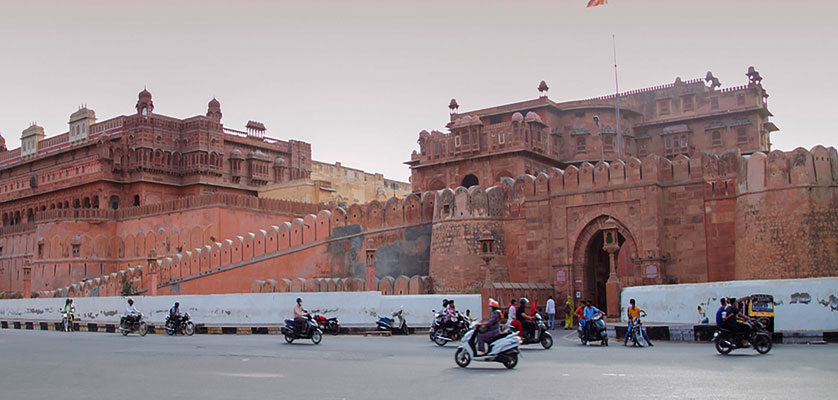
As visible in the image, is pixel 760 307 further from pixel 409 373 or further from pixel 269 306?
pixel 269 306

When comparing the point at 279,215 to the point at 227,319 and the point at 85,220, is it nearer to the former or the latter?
the point at 85,220

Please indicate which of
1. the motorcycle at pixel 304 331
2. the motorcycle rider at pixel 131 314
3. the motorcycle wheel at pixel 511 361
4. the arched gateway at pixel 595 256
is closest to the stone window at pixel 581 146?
the arched gateway at pixel 595 256

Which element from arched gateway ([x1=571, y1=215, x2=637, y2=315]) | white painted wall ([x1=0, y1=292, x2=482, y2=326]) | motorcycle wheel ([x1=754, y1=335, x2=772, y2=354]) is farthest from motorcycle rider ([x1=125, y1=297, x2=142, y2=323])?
motorcycle wheel ([x1=754, y1=335, x2=772, y2=354])

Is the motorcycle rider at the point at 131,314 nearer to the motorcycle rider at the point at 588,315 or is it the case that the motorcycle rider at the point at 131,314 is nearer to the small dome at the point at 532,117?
the motorcycle rider at the point at 588,315

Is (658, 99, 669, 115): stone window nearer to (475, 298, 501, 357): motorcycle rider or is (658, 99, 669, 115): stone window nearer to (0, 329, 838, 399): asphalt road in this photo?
(0, 329, 838, 399): asphalt road

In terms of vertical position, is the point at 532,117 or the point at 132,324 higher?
the point at 532,117

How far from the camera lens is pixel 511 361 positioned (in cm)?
1123

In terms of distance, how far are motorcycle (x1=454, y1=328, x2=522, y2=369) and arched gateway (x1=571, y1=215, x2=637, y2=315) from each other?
9.93m

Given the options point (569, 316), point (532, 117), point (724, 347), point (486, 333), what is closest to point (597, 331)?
point (724, 347)

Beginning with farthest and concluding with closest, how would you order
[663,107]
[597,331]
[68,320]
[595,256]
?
[663,107], [68,320], [595,256], [597,331]

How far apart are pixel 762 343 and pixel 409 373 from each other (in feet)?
19.5

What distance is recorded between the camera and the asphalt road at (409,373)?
8578mm

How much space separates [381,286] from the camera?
25.8 meters

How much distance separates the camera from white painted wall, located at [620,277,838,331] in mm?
14695
